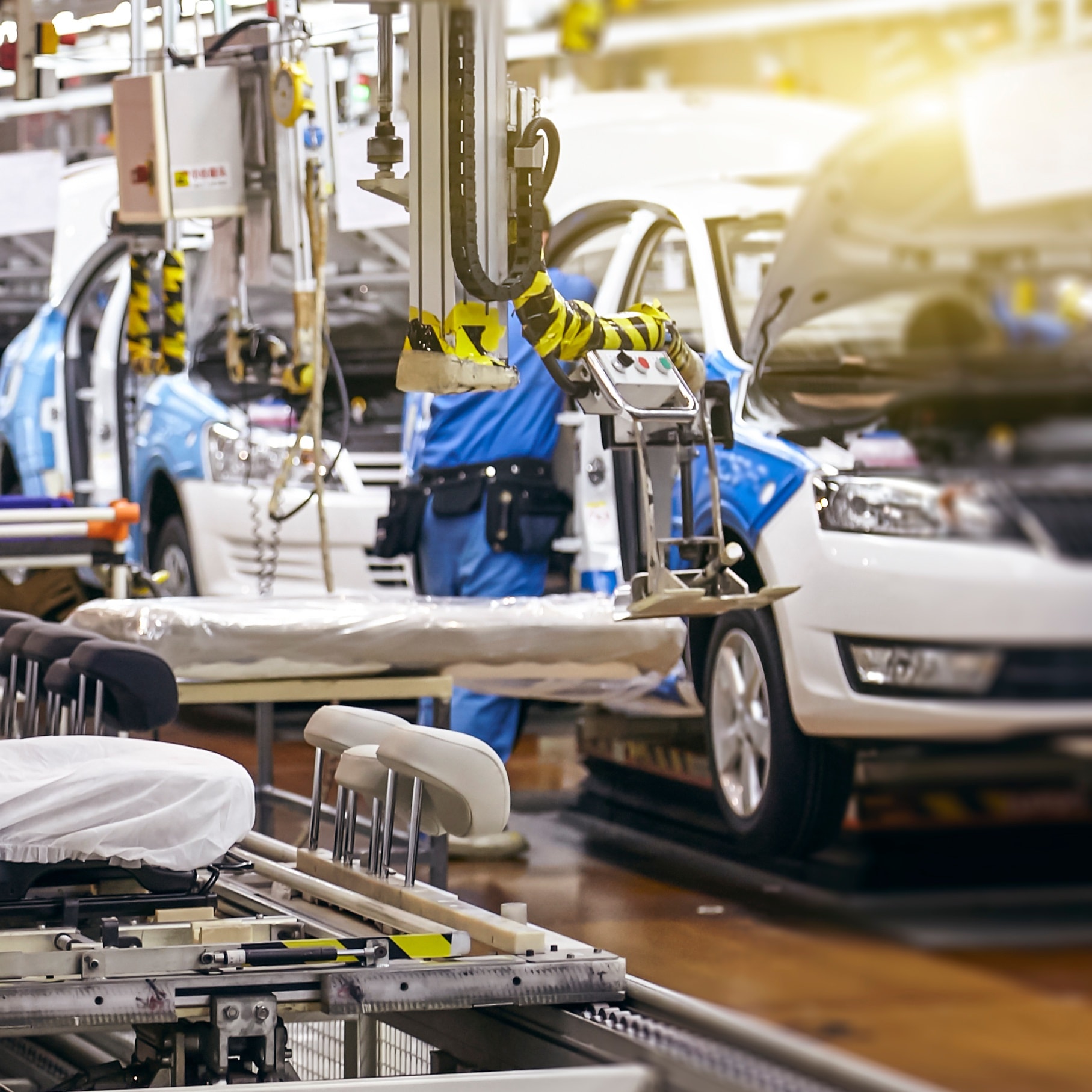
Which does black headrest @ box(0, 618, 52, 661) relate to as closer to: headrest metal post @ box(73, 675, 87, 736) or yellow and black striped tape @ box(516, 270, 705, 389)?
headrest metal post @ box(73, 675, 87, 736)

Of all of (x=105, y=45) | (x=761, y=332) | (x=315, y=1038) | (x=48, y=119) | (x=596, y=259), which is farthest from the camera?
(x=48, y=119)

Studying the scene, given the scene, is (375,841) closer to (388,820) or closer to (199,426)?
(388,820)

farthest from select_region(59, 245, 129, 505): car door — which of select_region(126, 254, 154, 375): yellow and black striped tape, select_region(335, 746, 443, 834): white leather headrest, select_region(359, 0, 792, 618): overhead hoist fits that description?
select_region(359, 0, 792, 618): overhead hoist

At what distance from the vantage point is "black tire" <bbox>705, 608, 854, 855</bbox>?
2.58m

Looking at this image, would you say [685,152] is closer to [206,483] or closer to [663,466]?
[663,466]

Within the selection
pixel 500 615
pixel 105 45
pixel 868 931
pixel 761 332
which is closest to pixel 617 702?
pixel 500 615

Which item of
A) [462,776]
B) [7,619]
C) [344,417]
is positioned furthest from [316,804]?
[344,417]

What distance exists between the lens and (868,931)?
163 centimetres

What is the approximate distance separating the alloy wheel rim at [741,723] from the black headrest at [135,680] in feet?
3.15

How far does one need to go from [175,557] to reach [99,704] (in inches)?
145

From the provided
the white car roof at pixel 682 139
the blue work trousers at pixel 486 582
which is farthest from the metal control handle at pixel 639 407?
the blue work trousers at pixel 486 582

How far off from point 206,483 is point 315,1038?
344cm

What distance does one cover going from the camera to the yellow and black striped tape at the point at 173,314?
4594 mm

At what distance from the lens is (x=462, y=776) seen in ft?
7.97
